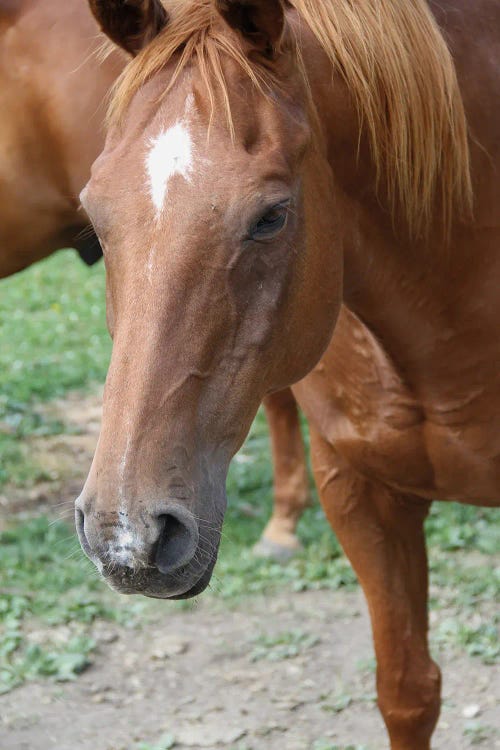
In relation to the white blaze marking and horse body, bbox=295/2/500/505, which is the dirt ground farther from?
the white blaze marking

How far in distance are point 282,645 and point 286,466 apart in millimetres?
937

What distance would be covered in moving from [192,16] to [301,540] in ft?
9.40

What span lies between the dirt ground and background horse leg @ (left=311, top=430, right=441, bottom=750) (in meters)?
0.37

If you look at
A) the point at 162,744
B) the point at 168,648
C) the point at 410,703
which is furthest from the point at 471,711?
the point at 168,648

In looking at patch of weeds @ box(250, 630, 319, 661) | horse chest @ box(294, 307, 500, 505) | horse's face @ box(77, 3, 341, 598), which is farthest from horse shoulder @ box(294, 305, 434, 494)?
patch of weeds @ box(250, 630, 319, 661)

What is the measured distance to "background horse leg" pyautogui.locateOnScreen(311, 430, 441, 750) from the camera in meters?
2.92

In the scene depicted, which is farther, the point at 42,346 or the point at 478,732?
the point at 42,346

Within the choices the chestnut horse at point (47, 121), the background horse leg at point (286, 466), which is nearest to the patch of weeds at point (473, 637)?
the background horse leg at point (286, 466)

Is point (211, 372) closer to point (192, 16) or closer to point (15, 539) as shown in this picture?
point (192, 16)

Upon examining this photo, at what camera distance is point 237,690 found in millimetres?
3701

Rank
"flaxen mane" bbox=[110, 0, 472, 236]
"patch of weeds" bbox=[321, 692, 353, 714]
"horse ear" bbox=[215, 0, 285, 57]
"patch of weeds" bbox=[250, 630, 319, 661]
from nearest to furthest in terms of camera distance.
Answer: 1. "horse ear" bbox=[215, 0, 285, 57]
2. "flaxen mane" bbox=[110, 0, 472, 236]
3. "patch of weeds" bbox=[321, 692, 353, 714]
4. "patch of weeds" bbox=[250, 630, 319, 661]

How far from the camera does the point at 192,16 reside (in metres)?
2.09

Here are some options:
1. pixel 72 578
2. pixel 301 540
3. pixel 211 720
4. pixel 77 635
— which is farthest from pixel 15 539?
pixel 211 720

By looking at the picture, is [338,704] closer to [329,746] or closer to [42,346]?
[329,746]
